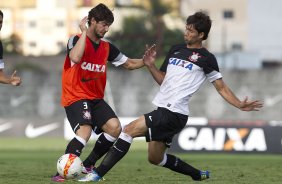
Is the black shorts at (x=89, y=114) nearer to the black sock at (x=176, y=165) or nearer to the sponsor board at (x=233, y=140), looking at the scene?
the black sock at (x=176, y=165)

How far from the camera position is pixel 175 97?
11406 mm

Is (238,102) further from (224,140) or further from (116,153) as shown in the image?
(224,140)

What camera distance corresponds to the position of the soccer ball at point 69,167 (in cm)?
1127

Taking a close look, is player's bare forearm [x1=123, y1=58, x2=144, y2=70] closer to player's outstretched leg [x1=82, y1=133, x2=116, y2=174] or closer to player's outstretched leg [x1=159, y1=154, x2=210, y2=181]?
player's outstretched leg [x1=82, y1=133, x2=116, y2=174]

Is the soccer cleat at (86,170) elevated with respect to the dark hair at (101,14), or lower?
lower

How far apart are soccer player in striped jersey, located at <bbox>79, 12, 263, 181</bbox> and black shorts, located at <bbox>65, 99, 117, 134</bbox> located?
2.18 feet

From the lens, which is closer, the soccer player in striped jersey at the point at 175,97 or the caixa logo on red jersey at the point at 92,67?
the soccer player in striped jersey at the point at 175,97

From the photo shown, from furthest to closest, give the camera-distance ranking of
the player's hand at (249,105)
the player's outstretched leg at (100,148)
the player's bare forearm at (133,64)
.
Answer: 1. the player's bare forearm at (133,64)
2. the player's outstretched leg at (100,148)
3. the player's hand at (249,105)

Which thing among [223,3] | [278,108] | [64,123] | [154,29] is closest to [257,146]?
[64,123]

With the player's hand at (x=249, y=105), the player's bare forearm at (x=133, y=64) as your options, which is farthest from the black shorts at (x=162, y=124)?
the player's bare forearm at (x=133, y=64)

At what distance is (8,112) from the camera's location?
4350 centimetres

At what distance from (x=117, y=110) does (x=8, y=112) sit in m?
5.60

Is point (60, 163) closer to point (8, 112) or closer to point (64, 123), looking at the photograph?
point (64, 123)

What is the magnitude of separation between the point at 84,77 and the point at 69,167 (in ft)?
4.57
